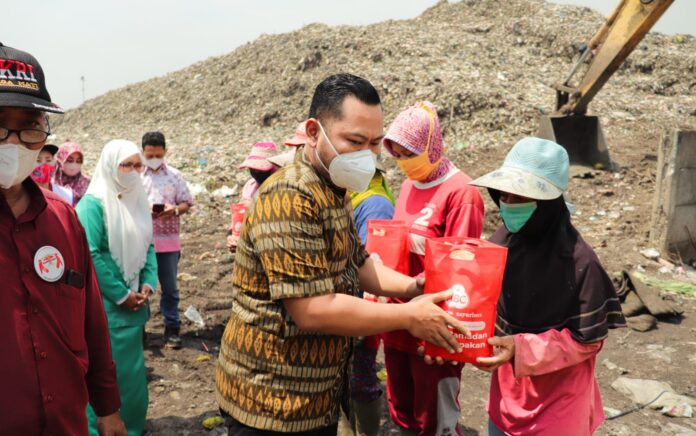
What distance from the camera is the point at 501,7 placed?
2197 cm

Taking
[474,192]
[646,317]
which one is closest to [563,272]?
[474,192]

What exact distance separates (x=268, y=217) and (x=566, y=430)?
4.44 feet

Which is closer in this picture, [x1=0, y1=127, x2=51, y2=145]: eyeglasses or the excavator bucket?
[x1=0, y1=127, x2=51, y2=145]: eyeglasses

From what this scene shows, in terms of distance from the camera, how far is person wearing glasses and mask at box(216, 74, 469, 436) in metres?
1.68

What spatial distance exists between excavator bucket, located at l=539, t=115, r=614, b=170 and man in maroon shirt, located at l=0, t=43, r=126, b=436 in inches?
397

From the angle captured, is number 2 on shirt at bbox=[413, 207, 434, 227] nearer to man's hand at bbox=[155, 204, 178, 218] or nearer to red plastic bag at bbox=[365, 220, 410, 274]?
red plastic bag at bbox=[365, 220, 410, 274]

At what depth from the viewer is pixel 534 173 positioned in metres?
2.10

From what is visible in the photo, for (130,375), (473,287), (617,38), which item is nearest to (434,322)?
(473,287)

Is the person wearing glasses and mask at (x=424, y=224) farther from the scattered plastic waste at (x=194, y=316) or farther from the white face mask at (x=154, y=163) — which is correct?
the scattered plastic waste at (x=194, y=316)

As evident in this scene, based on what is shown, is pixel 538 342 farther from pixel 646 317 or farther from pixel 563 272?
pixel 646 317

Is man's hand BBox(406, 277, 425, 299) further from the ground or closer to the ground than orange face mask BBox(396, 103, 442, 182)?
closer to the ground

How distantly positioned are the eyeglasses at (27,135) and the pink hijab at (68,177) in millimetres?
3886

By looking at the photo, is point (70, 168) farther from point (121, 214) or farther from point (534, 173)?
point (534, 173)

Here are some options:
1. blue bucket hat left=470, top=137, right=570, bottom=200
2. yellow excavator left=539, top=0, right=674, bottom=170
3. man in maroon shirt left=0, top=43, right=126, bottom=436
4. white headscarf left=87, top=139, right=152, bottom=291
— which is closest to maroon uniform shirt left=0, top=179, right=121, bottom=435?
man in maroon shirt left=0, top=43, right=126, bottom=436
